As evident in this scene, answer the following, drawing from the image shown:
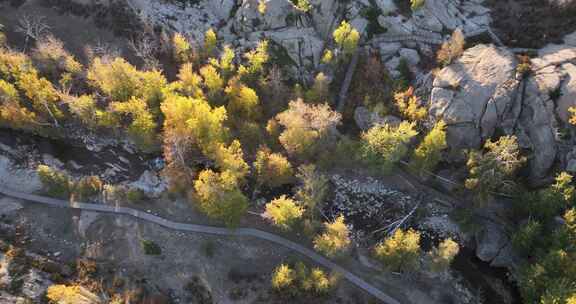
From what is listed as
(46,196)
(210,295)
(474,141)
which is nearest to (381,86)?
(474,141)

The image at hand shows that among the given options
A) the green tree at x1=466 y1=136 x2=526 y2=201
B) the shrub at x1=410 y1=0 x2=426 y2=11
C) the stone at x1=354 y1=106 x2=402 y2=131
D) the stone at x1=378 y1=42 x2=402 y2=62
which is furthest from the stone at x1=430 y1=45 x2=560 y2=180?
the shrub at x1=410 y1=0 x2=426 y2=11

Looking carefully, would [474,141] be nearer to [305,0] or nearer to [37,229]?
[305,0]

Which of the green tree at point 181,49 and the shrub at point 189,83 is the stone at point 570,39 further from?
the green tree at point 181,49

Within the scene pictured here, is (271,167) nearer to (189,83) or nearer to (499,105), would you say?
(189,83)

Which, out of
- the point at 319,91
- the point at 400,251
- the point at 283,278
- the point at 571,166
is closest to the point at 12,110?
the point at 319,91

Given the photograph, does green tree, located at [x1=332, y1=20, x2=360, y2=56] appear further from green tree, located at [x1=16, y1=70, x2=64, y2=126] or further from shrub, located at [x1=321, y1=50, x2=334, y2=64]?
green tree, located at [x1=16, y1=70, x2=64, y2=126]

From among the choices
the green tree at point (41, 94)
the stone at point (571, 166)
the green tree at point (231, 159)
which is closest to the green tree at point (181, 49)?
the green tree at point (231, 159)
